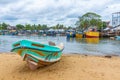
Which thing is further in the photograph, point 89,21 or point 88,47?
point 89,21

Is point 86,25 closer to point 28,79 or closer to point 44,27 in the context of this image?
point 44,27

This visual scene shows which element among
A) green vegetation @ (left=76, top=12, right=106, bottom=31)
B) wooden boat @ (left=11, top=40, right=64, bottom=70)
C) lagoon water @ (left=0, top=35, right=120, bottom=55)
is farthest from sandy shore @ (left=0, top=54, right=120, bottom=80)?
green vegetation @ (left=76, top=12, right=106, bottom=31)

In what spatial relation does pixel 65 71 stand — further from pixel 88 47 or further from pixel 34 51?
pixel 88 47

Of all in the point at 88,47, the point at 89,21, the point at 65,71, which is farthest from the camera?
the point at 89,21

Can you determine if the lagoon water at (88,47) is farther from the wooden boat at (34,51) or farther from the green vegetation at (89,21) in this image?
the green vegetation at (89,21)

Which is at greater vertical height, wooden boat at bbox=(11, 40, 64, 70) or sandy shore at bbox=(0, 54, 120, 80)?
wooden boat at bbox=(11, 40, 64, 70)

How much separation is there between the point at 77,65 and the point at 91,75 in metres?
1.88

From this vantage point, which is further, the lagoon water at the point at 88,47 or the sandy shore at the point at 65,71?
the lagoon water at the point at 88,47

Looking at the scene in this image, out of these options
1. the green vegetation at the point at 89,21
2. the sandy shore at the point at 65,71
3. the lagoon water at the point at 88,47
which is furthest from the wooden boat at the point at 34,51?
the green vegetation at the point at 89,21

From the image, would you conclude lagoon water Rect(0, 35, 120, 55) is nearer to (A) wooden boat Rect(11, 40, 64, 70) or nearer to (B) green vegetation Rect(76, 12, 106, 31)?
(A) wooden boat Rect(11, 40, 64, 70)

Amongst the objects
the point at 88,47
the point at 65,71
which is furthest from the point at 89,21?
the point at 65,71

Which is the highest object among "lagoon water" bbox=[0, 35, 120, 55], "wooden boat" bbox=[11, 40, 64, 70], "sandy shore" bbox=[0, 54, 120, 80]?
"wooden boat" bbox=[11, 40, 64, 70]

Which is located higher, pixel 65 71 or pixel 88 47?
pixel 65 71

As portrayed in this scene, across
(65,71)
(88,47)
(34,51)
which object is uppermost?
(34,51)
